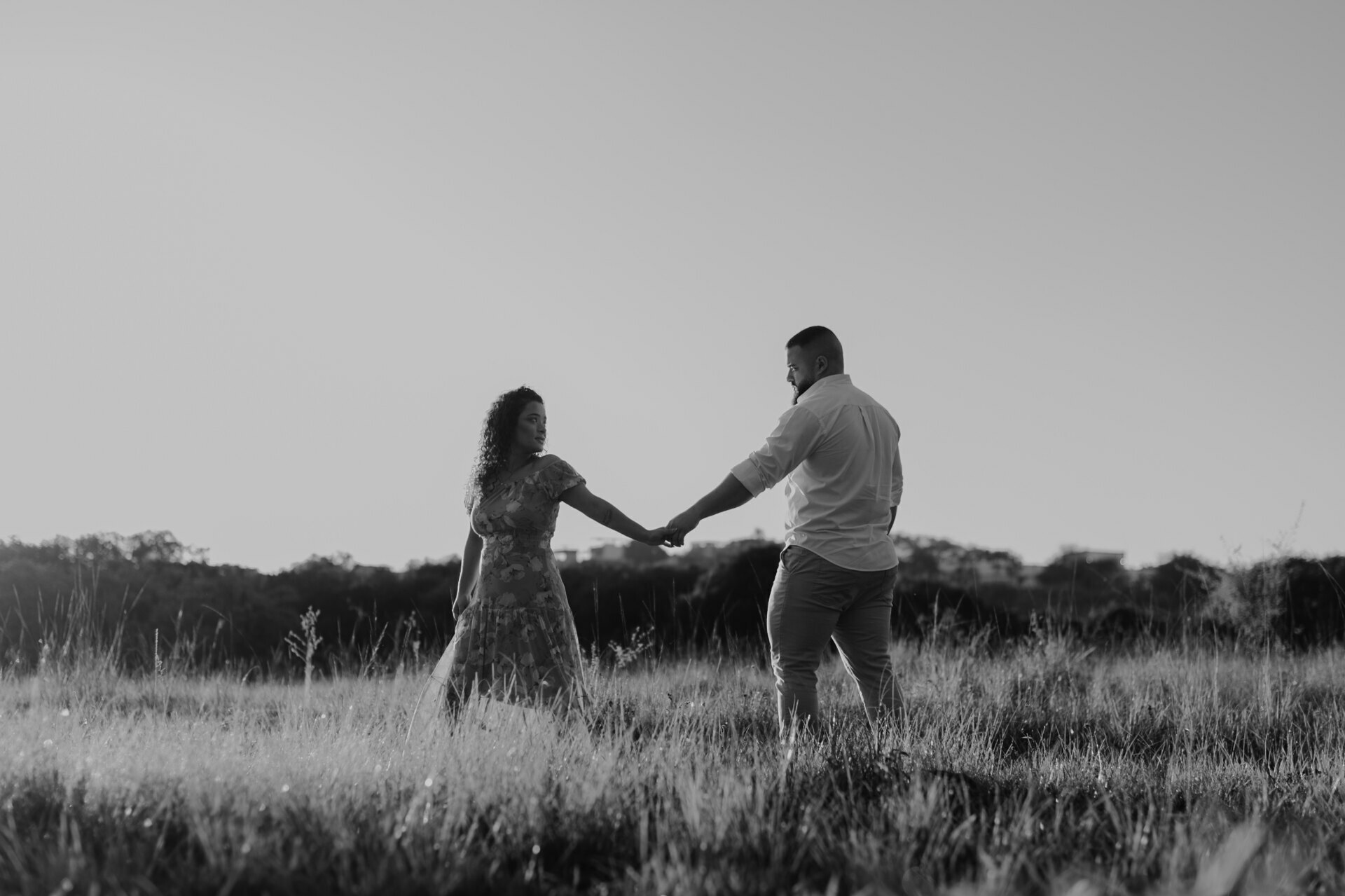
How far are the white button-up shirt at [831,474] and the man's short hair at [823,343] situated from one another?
22 centimetres

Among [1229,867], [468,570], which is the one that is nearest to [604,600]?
[468,570]

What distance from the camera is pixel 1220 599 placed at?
13.5 meters

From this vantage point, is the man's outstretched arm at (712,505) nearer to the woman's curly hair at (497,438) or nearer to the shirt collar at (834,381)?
the shirt collar at (834,381)

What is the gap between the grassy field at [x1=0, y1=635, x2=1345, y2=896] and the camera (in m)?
2.80

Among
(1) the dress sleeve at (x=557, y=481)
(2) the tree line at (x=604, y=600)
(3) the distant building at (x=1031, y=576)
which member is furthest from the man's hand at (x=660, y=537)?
(3) the distant building at (x=1031, y=576)

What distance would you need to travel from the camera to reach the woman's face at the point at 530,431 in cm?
580

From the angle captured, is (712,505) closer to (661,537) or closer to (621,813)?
(661,537)

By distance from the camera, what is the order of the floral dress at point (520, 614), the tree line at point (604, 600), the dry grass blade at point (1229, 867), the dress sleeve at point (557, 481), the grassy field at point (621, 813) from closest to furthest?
the dry grass blade at point (1229, 867), the grassy field at point (621, 813), the floral dress at point (520, 614), the dress sleeve at point (557, 481), the tree line at point (604, 600)

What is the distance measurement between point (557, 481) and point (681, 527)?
0.70m

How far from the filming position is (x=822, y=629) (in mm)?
5250

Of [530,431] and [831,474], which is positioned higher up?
[530,431]

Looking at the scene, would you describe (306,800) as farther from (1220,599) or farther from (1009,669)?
(1220,599)

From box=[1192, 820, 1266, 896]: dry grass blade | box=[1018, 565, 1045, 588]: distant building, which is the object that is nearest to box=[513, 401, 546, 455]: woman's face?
box=[1192, 820, 1266, 896]: dry grass blade

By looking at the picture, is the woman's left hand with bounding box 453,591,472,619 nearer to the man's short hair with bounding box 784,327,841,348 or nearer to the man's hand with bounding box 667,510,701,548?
the man's hand with bounding box 667,510,701,548
